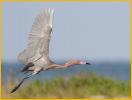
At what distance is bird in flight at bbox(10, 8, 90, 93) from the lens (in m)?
8.30

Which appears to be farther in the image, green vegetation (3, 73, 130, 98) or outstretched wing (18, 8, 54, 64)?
green vegetation (3, 73, 130, 98)

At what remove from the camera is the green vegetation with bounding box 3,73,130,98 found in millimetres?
10570

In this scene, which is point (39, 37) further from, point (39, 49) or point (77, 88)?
point (77, 88)

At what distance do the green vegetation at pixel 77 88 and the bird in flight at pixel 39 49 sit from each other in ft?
5.98

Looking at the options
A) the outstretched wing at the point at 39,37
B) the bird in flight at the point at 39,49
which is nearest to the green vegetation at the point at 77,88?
the bird in flight at the point at 39,49

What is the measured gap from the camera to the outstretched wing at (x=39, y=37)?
8.29 m

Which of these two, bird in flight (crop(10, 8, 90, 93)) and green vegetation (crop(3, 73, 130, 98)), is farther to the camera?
green vegetation (crop(3, 73, 130, 98))

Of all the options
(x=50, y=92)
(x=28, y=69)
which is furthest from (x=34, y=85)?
(x=28, y=69)

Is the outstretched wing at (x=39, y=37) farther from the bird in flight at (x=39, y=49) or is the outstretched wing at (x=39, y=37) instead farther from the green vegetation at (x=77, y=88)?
the green vegetation at (x=77, y=88)

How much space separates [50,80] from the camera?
11.2 m

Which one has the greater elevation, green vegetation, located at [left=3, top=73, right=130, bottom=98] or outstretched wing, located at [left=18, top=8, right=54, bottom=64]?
outstretched wing, located at [left=18, top=8, right=54, bottom=64]

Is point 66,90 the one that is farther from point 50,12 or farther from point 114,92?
point 50,12

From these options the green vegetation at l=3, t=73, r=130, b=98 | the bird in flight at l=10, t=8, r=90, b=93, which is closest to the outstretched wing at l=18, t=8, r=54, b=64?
the bird in flight at l=10, t=8, r=90, b=93

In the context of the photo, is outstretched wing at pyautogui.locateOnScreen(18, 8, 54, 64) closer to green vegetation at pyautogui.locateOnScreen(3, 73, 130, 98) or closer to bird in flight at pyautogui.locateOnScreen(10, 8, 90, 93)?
bird in flight at pyautogui.locateOnScreen(10, 8, 90, 93)
